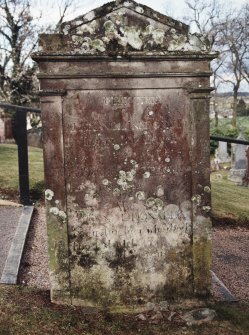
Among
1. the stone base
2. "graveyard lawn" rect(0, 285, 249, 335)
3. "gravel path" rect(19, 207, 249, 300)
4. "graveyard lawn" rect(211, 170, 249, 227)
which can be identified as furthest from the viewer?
the stone base

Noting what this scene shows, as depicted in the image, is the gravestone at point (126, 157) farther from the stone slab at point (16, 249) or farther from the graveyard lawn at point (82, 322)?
the stone slab at point (16, 249)

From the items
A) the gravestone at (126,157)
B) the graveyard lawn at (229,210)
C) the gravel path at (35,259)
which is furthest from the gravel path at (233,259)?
the gravel path at (35,259)

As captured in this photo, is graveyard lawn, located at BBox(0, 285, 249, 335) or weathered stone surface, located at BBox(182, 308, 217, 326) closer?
graveyard lawn, located at BBox(0, 285, 249, 335)

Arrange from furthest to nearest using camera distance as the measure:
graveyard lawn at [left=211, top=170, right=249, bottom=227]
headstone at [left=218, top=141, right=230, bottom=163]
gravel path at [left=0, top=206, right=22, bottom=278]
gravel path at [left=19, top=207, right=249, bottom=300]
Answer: headstone at [left=218, top=141, right=230, bottom=163], graveyard lawn at [left=211, top=170, right=249, bottom=227], gravel path at [left=0, top=206, right=22, bottom=278], gravel path at [left=19, top=207, right=249, bottom=300]

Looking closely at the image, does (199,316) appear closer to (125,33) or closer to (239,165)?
(125,33)

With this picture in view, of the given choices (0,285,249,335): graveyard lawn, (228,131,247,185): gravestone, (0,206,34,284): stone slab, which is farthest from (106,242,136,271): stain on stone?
(228,131,247,185): gravestone

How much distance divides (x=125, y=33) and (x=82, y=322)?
2.20 metres

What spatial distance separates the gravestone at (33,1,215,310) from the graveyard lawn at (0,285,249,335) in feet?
0.52

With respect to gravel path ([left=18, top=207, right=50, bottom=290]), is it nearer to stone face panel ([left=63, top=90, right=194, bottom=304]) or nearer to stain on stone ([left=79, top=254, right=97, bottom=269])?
stain on stone ([left=79, top=254, right=97, bottom=269])

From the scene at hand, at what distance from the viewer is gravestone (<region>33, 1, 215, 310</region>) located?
10.5ft

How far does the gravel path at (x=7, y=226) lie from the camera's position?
183 inches

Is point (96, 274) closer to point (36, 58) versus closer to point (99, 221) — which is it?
point (99, 221)

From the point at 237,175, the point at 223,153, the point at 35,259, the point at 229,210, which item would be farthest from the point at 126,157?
the point at 223,153

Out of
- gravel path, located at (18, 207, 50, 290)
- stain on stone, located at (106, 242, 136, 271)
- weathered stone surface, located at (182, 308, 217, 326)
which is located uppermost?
stain on stone, located at (106, 242, 136, 271)
